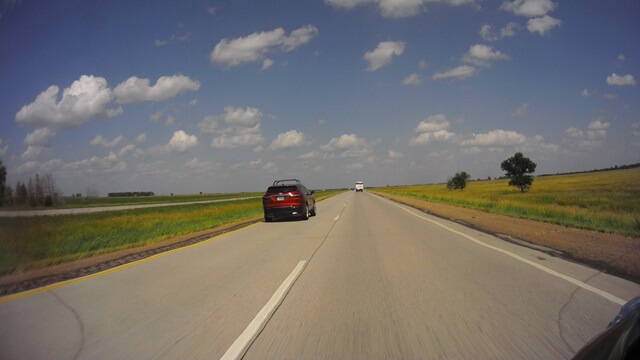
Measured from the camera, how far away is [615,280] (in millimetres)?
7352

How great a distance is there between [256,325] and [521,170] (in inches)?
2971

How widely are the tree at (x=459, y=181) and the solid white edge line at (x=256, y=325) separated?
103266 millimetres

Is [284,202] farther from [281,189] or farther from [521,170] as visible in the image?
[521,170]

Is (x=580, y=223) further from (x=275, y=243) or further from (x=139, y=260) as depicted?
(x=139, y=260)

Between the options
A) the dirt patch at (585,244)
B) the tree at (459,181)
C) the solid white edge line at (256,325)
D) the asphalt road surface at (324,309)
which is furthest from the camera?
the tree at (459,181)

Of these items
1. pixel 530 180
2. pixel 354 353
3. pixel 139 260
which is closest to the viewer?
pixel 354 353

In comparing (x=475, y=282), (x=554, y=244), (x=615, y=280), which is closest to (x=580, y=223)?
(x=554, y=244)

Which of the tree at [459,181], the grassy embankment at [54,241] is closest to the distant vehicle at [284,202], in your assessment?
the grassy embankment at [54,241]

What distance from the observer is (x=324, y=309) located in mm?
5887

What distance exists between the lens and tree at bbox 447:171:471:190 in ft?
348

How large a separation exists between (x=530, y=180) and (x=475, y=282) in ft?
238

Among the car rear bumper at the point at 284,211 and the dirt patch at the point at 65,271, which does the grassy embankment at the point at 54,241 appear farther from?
the car rear bumper at the point at 284,211

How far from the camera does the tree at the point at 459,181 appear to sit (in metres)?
106

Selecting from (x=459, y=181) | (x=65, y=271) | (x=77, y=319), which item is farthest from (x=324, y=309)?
(x=459, y=181)
